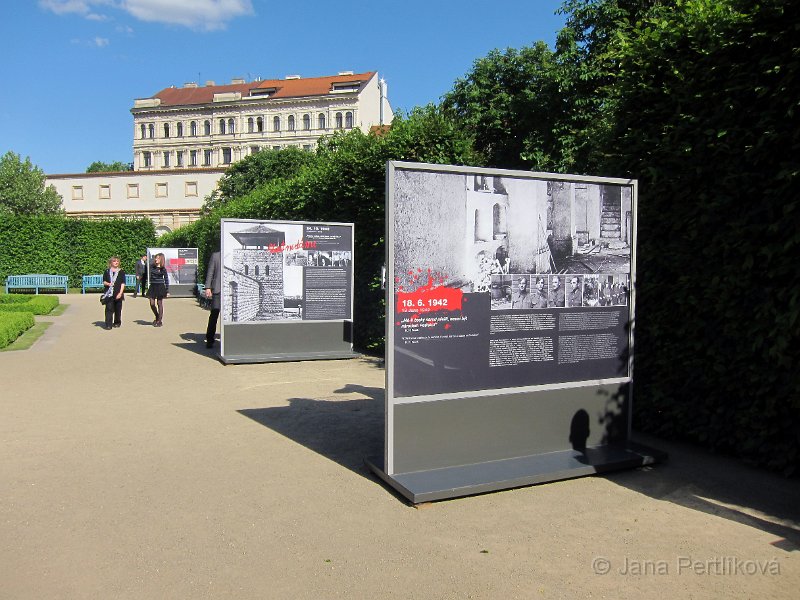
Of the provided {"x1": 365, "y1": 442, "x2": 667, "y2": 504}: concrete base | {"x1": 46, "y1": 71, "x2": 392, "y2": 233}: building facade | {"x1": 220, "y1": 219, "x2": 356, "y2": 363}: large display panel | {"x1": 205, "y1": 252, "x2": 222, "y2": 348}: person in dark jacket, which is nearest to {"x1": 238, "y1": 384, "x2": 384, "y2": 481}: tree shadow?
{"x1": 365, "y1": 442, "x2": 667, "y2": 504}: concrete base

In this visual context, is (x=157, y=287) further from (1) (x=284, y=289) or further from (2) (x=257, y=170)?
(2) (x=257, y=170)

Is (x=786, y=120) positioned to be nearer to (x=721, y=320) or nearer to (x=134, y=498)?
(x=721, y=320)

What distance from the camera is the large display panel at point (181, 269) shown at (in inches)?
1249

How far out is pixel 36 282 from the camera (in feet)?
115

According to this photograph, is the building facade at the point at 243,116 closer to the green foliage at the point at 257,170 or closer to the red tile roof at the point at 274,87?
the red tile roof at the point at 274,87

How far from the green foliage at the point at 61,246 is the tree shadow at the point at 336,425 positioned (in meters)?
35.5

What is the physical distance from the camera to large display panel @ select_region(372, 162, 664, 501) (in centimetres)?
499

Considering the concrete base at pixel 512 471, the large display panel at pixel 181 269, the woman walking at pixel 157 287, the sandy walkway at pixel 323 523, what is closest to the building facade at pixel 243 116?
the large display panel at pixel 181 269

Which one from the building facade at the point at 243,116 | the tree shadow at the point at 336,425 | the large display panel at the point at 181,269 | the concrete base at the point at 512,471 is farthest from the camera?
the building facade at the point at 243,116

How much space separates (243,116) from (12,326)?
8823 centimetres

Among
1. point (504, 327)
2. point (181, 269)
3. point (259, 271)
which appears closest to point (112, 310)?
point (259, 271)

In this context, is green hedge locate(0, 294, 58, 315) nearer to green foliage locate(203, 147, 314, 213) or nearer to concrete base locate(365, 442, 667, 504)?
concrete base locate(365, 442, 667, 504)

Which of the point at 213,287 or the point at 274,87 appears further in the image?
the point at 274,87

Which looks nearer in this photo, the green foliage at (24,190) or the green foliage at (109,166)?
the green foliage at (24,190)
